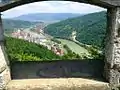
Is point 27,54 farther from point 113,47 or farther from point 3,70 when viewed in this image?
point 113,47

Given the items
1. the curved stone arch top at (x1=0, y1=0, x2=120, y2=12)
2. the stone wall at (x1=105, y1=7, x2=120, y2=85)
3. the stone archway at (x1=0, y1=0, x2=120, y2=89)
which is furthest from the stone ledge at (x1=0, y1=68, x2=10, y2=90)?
the stone wall at (x1=105, y1=7, x2=120, y2=85)

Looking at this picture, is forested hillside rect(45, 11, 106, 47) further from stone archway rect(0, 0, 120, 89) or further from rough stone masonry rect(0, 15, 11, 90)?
rough stone masonry rect(0, 15, 11, 90)

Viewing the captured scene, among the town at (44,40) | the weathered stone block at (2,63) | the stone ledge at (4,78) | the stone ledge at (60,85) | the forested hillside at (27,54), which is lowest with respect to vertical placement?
the town at (44,40)

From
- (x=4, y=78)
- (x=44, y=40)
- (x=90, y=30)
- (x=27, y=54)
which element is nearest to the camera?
(x=4, y=78)

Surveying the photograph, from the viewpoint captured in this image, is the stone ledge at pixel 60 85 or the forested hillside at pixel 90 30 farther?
the forested hillside at pixel 90 30

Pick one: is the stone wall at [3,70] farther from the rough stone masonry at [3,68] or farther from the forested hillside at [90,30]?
the forested hillside at [90,30]

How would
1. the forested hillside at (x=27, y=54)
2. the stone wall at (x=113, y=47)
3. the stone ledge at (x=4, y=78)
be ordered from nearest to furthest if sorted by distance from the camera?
the stone wall at (x=113, y=47) < the stone ledge at (x=4, y=78) < the forested hillside at (x=27, y=54)

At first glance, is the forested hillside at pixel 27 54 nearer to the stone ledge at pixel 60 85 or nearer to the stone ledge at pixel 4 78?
the stone ledge at pixel 4 78

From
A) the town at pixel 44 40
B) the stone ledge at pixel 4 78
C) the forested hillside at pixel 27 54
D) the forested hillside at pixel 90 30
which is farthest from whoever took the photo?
the town at pixel 44 40

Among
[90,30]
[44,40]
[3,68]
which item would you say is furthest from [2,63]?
[44,40]

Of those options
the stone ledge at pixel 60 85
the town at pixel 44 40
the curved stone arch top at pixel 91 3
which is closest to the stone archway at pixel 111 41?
the curved stone arch top at pixel 91 3

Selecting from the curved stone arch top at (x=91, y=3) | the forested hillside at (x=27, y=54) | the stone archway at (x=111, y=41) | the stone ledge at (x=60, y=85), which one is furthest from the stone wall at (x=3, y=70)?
the forested hillside at (x=27, y=54)

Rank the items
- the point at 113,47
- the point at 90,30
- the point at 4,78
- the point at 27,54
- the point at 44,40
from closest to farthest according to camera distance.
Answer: the point at 113,47
the point at 4,78
the point at 27,54
the point at 90,30
the point at 44,40

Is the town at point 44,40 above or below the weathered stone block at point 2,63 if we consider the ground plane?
below
